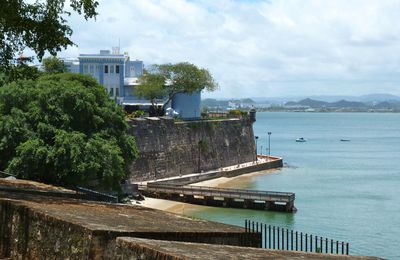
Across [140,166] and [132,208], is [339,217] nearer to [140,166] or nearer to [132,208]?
[140,166]

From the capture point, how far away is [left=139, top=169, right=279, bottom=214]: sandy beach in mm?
39750

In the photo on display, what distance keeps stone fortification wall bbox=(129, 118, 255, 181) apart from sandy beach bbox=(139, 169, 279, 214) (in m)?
2.78

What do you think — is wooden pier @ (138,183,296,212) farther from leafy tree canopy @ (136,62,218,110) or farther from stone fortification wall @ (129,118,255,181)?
leafy tree canopy @ (136,62,218,110)

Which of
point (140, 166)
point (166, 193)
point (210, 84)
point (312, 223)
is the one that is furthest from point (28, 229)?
point (210, 84)

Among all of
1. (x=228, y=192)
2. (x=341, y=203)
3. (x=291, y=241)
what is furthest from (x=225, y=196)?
(x=291, y=241)

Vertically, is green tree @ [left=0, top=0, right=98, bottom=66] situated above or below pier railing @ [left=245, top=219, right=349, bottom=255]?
above

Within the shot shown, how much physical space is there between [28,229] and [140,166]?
138 ft

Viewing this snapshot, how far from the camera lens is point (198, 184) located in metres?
54.4

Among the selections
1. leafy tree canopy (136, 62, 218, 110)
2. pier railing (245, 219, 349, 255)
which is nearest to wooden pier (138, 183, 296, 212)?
pier railing (245, 219, 349, 255)

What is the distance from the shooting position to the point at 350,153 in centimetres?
9988

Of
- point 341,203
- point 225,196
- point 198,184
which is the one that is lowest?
point 341,203

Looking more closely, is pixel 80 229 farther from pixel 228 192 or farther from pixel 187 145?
pixel 187 145

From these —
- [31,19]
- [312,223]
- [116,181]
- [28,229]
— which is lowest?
[312,223]

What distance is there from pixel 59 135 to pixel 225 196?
44.5ft
